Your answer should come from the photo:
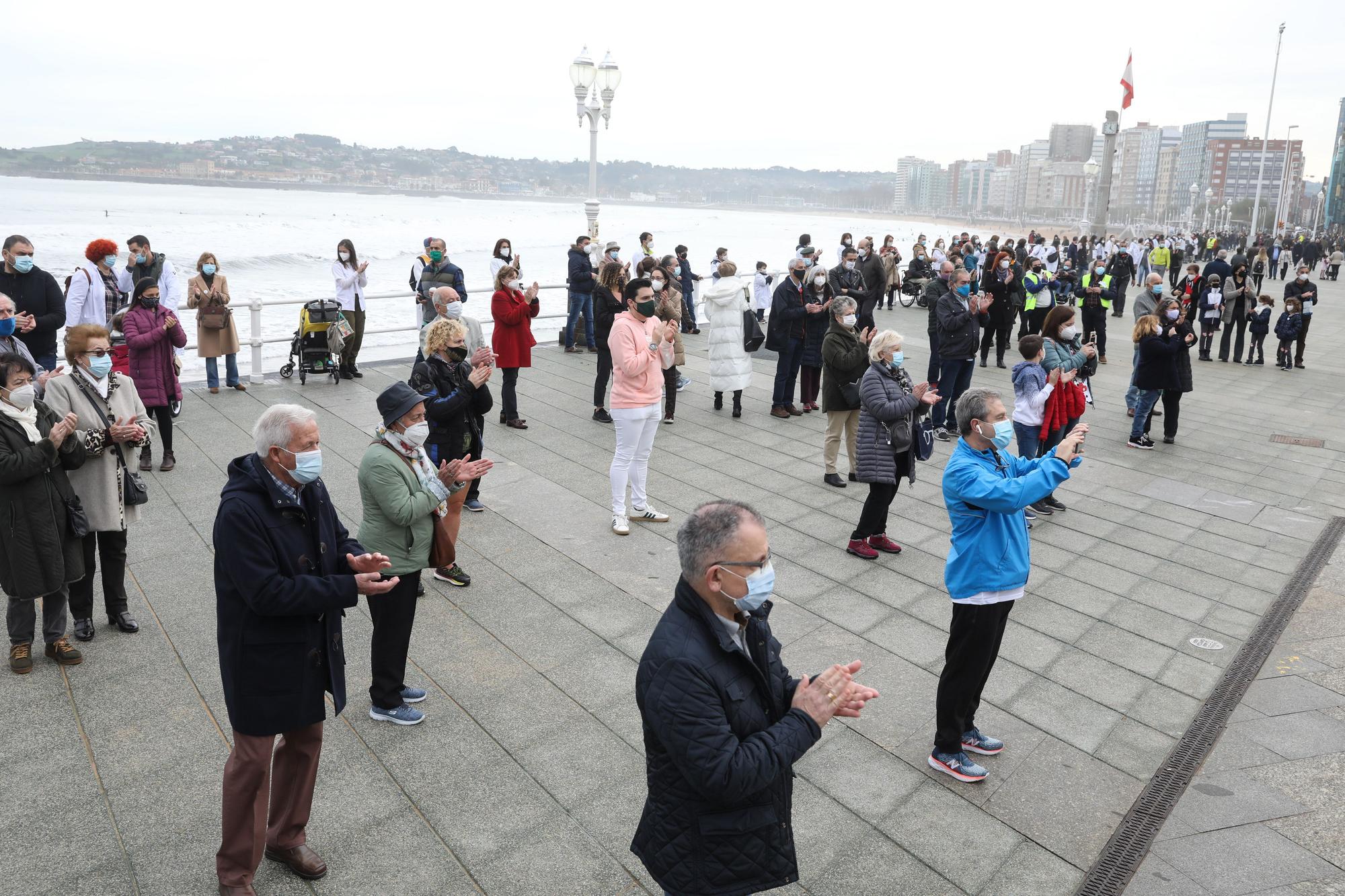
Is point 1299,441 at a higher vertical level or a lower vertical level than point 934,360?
lower

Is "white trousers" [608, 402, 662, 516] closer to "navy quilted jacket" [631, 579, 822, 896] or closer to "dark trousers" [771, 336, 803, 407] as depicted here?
"dark trousers" [771, 336, 803, 407]

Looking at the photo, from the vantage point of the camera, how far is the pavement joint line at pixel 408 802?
11.1 ft

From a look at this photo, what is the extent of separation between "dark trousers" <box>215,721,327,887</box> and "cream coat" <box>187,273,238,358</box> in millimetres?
7937

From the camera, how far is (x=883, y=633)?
18.1 ft

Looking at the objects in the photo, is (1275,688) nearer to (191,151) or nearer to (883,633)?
(883,633)

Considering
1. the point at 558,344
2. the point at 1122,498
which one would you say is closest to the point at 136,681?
the point at 1122,498

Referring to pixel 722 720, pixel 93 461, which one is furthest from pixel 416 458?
pixel 722 720

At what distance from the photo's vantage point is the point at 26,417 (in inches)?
168

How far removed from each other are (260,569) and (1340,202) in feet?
465

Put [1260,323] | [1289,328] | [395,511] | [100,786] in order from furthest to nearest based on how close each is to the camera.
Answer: [1260,323] < [1289,328] < [395,511] < [100,786]

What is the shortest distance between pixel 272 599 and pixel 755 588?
1.59 metres

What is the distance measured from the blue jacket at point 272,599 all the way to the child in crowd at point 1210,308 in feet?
56.2

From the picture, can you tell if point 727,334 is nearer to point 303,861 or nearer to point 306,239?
point 303,861

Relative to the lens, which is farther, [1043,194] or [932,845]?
[1043,194]
